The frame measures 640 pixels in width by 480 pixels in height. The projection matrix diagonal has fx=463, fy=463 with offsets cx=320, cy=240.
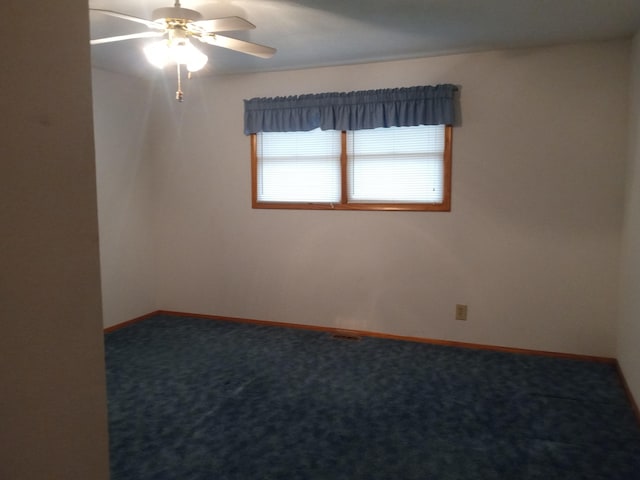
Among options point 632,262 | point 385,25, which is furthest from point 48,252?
point 632,262

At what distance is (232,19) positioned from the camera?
2361 millimetres

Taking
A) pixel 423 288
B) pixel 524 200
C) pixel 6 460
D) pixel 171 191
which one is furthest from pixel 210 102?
pixel 6 460

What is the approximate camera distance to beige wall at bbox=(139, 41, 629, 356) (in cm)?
351

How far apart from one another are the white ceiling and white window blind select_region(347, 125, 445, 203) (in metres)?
0.64

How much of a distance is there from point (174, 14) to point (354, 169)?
2.13 meters

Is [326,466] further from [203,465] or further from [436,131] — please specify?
[436,131]

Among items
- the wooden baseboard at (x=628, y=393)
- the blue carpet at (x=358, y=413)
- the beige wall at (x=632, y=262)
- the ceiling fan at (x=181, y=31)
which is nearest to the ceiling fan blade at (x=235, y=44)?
the ceiling fan at (x=181, y=31)

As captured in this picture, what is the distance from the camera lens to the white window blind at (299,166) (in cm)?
421

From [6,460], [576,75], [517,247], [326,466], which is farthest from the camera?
[517,247]

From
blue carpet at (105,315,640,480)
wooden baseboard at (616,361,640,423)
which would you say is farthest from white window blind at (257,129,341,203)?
wooden baseboard at (616,361,640,423)

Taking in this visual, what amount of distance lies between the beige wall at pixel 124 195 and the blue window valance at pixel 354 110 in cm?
117

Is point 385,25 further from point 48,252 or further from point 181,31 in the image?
point 48,252

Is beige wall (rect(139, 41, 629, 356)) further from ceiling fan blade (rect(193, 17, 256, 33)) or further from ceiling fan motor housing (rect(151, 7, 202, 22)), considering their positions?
ceiling fan motor housing (rect(151, 7, 202, 22))

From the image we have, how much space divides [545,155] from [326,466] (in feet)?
9.17
